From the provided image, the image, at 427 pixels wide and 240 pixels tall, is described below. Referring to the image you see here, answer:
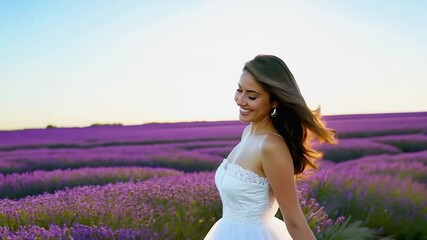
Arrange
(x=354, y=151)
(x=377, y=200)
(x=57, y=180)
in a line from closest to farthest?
(x=377, y=200) < (x=57, y=180) < (x=354, y=151)

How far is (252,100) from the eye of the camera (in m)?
2.48

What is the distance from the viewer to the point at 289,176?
2.31 metres

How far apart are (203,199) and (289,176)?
9.12 ft

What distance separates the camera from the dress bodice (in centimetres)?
248

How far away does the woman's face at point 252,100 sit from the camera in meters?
2.46

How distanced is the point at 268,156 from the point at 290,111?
26cm

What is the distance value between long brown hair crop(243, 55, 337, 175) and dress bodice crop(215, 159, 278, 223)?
0.19m

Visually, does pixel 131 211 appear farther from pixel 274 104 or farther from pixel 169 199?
pixel 274 104

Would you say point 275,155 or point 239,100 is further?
point 239,100

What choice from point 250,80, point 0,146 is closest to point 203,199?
point 250,80

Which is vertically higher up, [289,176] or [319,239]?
[289,176]

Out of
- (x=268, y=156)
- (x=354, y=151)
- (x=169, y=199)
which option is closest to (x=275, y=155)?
(x=268, y=156)

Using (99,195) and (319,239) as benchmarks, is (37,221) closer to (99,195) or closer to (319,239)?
(99,195)

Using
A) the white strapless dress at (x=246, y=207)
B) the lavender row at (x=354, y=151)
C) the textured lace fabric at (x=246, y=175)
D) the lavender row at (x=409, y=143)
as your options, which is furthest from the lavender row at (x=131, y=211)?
the lavender row at (x=409, y=143)
